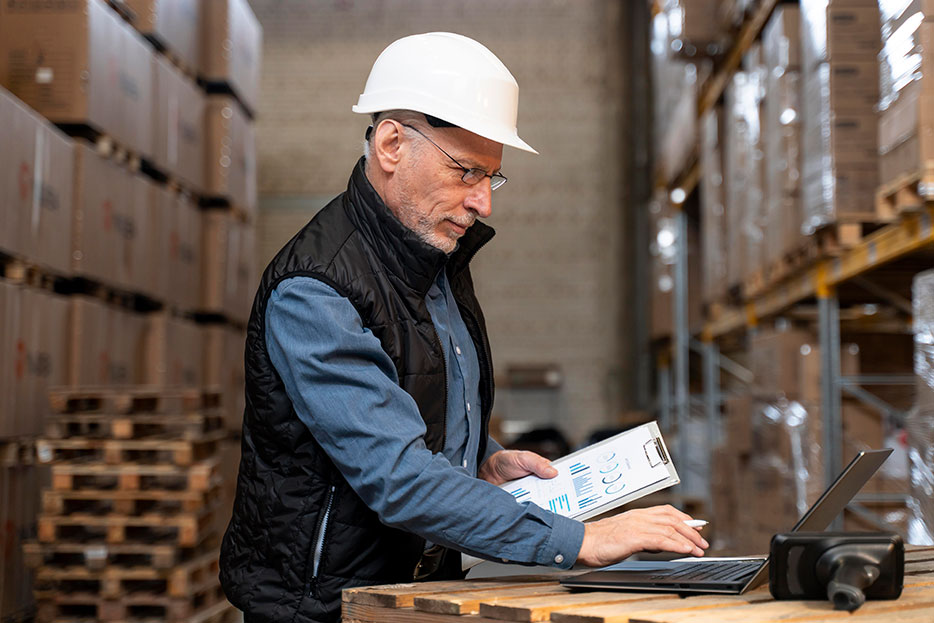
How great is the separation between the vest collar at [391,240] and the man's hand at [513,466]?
475 millimetres

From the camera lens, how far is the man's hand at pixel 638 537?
6.40 feet

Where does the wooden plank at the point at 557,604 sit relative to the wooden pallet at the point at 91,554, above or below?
above

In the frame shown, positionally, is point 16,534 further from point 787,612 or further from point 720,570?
point 787,612

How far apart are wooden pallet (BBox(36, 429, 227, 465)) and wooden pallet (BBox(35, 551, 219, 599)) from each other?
1.61 ft

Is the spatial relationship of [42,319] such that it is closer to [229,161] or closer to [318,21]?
Result: [229,161]

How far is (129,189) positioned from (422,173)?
438 centimetres

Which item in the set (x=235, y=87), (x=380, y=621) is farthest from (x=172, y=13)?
(x=380, y=621)

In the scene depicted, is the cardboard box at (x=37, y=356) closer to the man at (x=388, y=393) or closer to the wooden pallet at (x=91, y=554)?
the wooden pallet at (x=91, y=554)

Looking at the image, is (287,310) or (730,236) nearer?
(287,310)

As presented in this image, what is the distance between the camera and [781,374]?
6047 millimetres

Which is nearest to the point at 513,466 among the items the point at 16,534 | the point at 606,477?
the point at 606,477

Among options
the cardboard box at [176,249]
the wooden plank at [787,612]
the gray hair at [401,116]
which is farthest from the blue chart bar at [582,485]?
the cardboard box at [176,249]

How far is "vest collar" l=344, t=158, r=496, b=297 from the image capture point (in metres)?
2.23

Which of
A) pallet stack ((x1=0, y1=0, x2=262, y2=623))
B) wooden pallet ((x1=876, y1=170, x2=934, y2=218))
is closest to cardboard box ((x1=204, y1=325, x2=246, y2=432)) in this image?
pallet stack ((x1=0, y1=0, x2=262, y2=623))
